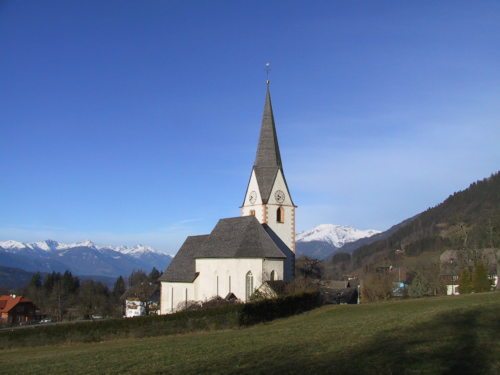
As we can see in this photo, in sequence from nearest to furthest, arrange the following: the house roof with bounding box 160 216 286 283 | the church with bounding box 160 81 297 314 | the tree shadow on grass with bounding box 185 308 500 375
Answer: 1. the tree shadow on grass with bounding box 185 308 500 375
2. the church with bounding box 160 81 297 314
3. the house roof with bounding box 160 216 286 283

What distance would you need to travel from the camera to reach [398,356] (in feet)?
46.5

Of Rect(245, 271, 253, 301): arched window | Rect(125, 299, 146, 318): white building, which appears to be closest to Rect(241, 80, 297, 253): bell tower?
Rect(245, 271, 253, 301): arched window

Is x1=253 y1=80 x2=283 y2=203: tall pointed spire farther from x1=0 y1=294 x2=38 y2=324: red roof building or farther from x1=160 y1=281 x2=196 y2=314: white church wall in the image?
x1=0 y1=294 x2=38 y2=324: red roof building

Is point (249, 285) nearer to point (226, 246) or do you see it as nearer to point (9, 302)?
point (226, 246)

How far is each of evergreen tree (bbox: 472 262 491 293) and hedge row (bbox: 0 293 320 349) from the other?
28.0m

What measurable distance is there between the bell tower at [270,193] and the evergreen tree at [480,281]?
18.3 metres

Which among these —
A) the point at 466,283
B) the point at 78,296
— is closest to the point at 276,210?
the point at 466,283

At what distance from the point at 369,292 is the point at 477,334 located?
55630mm

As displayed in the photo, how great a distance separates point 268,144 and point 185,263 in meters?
14.7

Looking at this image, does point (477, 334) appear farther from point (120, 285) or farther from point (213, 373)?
point (120, 285)

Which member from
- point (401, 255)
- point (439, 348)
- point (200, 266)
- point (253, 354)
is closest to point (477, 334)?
point (439, 348)

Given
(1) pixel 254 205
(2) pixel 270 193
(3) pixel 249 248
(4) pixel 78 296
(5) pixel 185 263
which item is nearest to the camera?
(3) pixel 249 248

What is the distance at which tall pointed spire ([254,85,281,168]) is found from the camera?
179ft

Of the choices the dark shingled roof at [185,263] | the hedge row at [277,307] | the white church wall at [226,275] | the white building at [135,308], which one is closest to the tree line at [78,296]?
the white building at [135,308]
